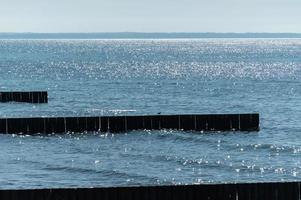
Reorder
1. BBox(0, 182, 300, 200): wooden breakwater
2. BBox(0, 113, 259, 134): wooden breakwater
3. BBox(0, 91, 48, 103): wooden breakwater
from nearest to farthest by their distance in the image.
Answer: BBox(0, 182, 300, 200): wooden breakwater
BBox(0, 113, 259, 134): wooden breakwater
BBox(0, 91, 48, 103): wooden breakwater

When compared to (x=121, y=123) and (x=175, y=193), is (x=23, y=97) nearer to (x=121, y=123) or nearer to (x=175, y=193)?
(x=121, y=123)

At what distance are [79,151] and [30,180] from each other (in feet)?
45.9

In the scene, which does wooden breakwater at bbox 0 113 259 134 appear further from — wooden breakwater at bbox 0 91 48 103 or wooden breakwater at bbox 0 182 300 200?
wooden breakwater at bbox 0 182 300 200

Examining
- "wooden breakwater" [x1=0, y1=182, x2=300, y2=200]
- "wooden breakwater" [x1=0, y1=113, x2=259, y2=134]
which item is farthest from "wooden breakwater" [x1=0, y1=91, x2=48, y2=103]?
"wooden breakwater" [x1=0, y1=182, x2=300, y2=200]

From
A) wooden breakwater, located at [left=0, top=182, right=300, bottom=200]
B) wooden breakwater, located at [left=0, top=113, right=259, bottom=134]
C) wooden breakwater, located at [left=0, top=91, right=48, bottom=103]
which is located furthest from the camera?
wooden breakwater, located at [left=0, top=91, right=48, bottom=103]

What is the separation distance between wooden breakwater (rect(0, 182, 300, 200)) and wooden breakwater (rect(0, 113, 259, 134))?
114 feet

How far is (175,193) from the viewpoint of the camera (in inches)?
1526

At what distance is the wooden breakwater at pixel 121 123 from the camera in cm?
7338

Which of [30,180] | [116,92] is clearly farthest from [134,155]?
[116,92]

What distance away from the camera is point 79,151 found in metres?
68.5

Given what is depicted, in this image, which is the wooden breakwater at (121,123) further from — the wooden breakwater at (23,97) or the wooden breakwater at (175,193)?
the wooden breakwater at (175,193)

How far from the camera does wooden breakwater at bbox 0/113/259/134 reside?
2889 inches

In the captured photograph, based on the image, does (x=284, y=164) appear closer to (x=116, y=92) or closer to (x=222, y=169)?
(x=222, y=169)

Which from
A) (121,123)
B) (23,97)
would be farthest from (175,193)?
(23,97)
